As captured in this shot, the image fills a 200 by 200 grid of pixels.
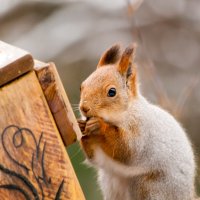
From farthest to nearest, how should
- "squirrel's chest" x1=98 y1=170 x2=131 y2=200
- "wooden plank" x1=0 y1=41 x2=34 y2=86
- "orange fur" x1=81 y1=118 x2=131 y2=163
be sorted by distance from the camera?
"squirrel's chest" x1=98 y1=170 x2=131 y2=200, "orange fur" x1=81 y1=118 x2=131 y2=163, "wooden plank" x1=0 y1=41 x2=34 y2=86

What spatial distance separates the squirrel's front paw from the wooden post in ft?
1.45

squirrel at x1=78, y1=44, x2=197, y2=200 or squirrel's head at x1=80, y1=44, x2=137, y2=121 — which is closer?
squirrel's head at x1=80, y1=44, x2=137, y2=121

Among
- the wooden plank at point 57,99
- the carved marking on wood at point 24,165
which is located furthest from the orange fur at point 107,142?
the carved marking on wood at point 24,165

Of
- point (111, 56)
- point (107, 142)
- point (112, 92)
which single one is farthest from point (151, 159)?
point (111, 56)

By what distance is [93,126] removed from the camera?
3652 mm

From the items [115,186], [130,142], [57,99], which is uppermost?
[57,99]

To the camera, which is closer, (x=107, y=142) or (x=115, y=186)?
(x=107, y=142)

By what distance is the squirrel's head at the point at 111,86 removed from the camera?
12.1ft

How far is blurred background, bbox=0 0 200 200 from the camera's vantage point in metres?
7.21

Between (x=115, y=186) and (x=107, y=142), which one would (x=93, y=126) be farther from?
(x=115, y=186)

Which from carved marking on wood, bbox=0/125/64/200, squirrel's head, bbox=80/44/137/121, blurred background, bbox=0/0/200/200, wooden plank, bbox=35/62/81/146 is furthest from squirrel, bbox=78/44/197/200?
blurred background, bbox=0/0/200/200

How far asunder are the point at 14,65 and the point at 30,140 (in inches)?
11.4

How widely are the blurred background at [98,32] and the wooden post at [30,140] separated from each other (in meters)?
3.83

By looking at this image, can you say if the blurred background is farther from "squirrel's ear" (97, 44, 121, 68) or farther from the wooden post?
the wooden post
